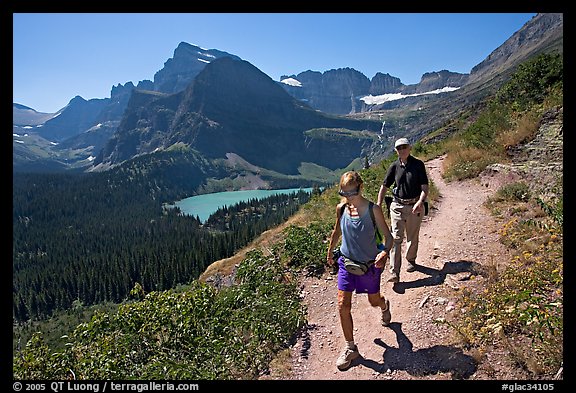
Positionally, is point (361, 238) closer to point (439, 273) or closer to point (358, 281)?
point (358, 281)

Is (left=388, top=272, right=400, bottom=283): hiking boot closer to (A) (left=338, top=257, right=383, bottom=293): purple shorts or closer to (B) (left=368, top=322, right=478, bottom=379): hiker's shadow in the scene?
(B) (left=368, top=322, right=478, bottom=379): hiker's shadow

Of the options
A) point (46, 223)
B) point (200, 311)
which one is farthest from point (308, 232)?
point (46, 223)

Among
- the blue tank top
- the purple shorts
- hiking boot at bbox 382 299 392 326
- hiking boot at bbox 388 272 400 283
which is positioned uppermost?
the blue tank top

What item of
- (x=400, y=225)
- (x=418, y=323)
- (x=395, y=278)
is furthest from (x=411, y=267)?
(x=418, y=323)

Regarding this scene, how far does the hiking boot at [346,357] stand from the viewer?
17.9ft

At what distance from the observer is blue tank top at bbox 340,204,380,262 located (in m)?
5.20

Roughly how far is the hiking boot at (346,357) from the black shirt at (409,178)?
3.57 meters

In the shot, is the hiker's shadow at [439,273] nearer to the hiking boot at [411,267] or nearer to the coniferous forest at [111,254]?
the hiking boot at [411,267]

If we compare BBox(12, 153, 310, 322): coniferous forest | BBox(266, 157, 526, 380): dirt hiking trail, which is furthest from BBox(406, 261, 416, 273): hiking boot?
BBox(12, 153, 310, 322): coniferous forest

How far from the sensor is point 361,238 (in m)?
5.24

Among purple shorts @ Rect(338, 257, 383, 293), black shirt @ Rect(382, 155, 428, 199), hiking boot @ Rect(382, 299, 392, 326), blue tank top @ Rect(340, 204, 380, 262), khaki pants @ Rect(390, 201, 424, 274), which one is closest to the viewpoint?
blue tank top @ Rect(340, 204, 380, 262)

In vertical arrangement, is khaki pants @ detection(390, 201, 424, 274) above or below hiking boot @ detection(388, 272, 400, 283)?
above

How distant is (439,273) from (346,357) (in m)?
3.53

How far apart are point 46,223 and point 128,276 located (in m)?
128
